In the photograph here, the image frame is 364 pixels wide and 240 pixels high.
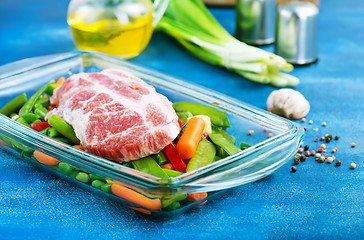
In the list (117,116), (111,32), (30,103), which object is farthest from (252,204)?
(111,32)

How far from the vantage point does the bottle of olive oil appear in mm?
3121

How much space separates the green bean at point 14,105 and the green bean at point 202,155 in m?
0.95

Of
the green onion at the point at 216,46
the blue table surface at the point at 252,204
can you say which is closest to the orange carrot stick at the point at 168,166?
the blue table surface at the point at 252,204

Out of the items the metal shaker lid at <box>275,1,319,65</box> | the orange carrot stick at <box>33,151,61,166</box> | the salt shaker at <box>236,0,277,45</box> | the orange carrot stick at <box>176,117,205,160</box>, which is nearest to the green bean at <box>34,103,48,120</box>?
the orange carrot stick at <box>33,151,61,166</box>

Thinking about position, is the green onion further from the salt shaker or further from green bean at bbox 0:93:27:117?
green bean at bbox 0:93:27:117

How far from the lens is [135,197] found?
183cm

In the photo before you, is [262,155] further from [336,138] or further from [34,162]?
[34,162]

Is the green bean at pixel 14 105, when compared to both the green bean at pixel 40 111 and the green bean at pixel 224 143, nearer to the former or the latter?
the green bean at pixel 40 111

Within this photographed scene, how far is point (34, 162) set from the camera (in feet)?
7.11

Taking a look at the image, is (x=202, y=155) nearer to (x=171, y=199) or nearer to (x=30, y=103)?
(x=171, y=199)

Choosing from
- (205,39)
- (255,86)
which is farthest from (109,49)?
(255,86)

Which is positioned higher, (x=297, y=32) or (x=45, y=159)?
(x=45, y=159)

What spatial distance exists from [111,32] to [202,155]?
131 cm

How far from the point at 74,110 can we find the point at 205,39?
4.90 ft
